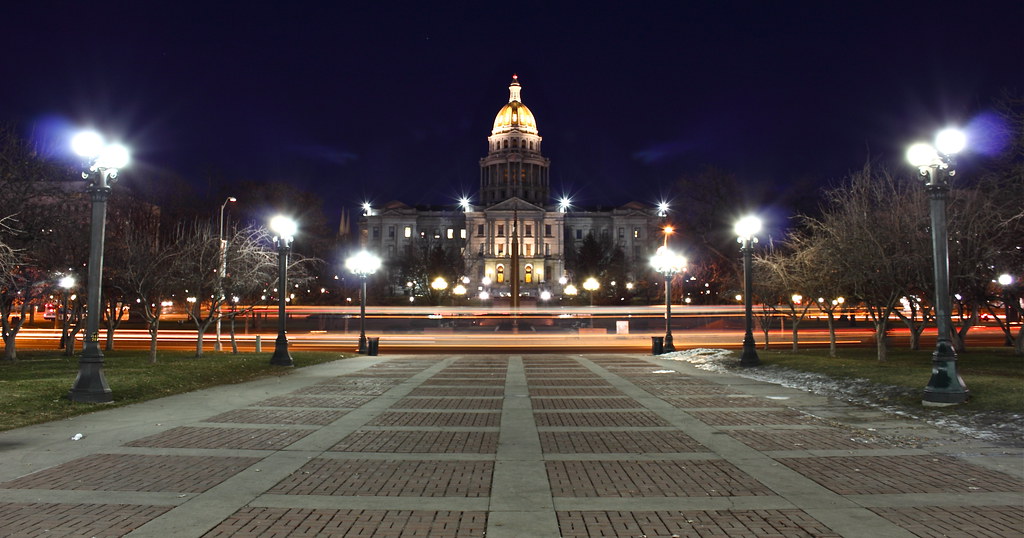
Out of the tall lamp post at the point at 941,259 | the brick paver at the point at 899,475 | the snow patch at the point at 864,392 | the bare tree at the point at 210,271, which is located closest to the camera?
the brick paver at the point at 899,475

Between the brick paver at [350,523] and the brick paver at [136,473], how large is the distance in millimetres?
1331

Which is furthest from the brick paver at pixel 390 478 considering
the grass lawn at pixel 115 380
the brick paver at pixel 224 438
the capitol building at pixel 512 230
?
the capitol building at pixel 512 230

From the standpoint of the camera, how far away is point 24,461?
8578 mm

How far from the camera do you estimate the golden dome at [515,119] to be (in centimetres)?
17012

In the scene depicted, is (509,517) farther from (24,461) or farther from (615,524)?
(24,461)

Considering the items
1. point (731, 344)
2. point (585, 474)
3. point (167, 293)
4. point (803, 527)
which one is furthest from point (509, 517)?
point (731, 344)

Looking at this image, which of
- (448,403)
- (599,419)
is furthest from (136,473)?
(599,419)

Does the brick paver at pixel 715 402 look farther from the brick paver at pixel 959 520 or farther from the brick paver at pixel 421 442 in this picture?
the brick paver at pixel 959 520

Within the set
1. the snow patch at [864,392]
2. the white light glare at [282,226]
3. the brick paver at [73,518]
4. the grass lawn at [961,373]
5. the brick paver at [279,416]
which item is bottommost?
the brick paver at [279,416]

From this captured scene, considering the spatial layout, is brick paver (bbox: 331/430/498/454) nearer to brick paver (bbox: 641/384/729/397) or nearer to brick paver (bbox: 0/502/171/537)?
brick paver (bbox: 0/502/171/537)

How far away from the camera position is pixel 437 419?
12.2 meters

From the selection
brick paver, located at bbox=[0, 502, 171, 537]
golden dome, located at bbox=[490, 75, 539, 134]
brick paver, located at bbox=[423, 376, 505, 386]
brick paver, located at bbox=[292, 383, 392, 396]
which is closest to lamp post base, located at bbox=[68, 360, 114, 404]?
brick paver, located at bbox=[292, 383, 392, 396]

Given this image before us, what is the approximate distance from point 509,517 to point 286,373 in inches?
614

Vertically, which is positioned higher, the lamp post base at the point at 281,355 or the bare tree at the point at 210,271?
the bare tree at the point at 210,271
